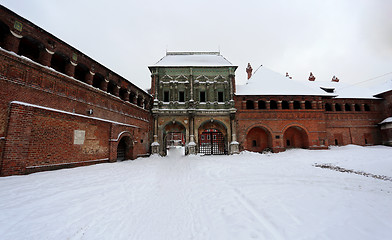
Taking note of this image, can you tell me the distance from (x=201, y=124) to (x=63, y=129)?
1209 centimetres

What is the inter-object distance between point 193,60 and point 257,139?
39.8 ft

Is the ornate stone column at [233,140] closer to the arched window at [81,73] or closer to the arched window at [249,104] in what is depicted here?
the arched window at [249,104]

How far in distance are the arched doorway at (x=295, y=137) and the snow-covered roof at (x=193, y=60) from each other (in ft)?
34.2

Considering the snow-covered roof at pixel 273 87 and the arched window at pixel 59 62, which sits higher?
the snow-covered roof at pixel 273 87

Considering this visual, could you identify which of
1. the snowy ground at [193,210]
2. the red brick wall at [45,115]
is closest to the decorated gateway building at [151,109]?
the red brick wall at [45,115]

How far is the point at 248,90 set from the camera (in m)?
18.1

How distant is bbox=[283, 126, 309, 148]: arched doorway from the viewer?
58.2ft

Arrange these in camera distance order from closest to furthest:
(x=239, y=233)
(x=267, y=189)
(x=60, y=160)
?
(x=239, y=233)
(x=267, y=189)
(x=60, y=160)

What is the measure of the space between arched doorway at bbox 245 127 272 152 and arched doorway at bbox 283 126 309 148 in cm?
225

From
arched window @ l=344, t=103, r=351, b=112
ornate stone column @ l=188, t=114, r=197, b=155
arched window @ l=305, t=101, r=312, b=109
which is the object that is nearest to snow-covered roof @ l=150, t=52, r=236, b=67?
ornate stone column @ l=188, t=114, r=197, b=155

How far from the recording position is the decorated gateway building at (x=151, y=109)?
20.2 feet

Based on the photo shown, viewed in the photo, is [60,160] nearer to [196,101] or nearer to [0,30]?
[0,30]

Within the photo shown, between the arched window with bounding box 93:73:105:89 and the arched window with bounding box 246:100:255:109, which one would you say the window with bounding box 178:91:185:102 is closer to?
the arched window with bounding box 246:100:255:109

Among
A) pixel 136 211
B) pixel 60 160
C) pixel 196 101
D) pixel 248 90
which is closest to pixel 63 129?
pixel 60 160
